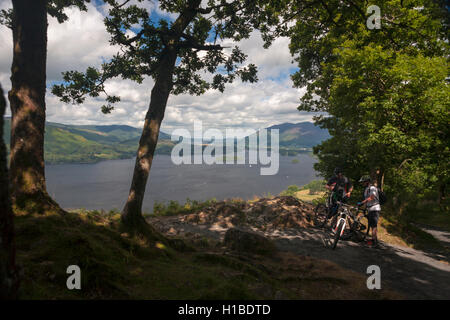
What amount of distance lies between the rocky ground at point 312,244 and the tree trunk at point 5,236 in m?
6.85

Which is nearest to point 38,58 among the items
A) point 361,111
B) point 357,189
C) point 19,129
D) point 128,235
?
point 19,129

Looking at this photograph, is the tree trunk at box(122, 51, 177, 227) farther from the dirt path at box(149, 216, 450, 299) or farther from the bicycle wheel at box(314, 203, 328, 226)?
the bicycle wheel at box(314, 203, 328, 226)

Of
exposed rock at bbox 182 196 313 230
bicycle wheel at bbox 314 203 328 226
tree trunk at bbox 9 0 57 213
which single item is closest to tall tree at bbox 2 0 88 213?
tree trunk at bbox 9 0 57 213

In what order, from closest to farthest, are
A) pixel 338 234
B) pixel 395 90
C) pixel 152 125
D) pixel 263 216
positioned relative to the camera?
pixel 152 125, pixel 338 234, pixel 395 90, pixel 263 216

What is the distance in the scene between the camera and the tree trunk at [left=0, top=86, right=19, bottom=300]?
6.21ft

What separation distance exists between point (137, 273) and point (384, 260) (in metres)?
7.71

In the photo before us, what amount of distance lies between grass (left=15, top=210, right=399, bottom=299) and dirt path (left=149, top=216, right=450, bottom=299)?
0.98 meters

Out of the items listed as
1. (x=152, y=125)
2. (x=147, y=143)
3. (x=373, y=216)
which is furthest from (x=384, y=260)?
(x=152, y=125)

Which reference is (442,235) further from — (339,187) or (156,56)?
(156,56)

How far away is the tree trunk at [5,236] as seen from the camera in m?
1.89

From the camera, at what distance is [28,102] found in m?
5.16

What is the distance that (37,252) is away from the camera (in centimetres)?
354

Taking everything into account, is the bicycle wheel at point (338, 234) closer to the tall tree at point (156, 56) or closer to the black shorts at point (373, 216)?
the black shorts at point (373, 216)
